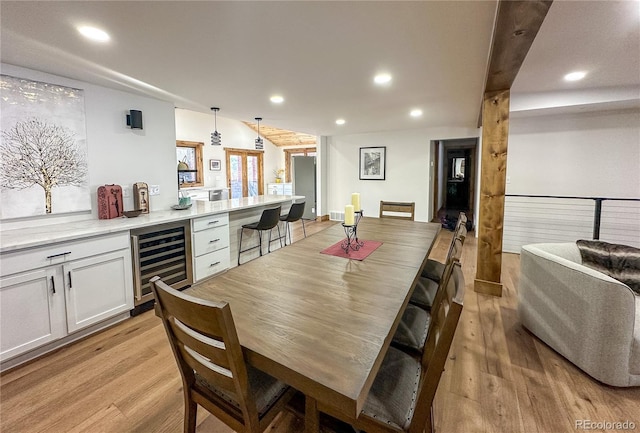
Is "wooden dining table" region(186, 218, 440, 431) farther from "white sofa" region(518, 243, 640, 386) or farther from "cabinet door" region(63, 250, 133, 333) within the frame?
"cabinet door" region(63, 250, 133, 333)

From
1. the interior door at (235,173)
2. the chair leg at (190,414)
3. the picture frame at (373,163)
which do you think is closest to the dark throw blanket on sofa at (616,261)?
the chair leg at (190,414)

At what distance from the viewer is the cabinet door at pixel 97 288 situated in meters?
2.13

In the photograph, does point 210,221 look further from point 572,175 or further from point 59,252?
point 572,175

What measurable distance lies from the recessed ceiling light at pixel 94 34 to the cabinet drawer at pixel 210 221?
5.50 ft

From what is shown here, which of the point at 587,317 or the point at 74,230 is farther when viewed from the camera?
the point at 74,230

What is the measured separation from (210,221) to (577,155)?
16.7 ft

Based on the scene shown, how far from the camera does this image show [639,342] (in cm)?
167

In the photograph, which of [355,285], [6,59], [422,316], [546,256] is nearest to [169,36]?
[6,59]

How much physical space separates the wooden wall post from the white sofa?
0.69m

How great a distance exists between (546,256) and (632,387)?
87 cm

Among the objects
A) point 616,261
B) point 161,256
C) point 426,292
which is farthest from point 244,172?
point 616,261

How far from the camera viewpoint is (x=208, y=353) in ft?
3.18

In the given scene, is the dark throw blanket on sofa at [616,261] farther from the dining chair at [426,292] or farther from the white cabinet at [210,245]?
the white cabinet at [210,245]

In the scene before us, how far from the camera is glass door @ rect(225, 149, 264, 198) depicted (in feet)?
29.5
